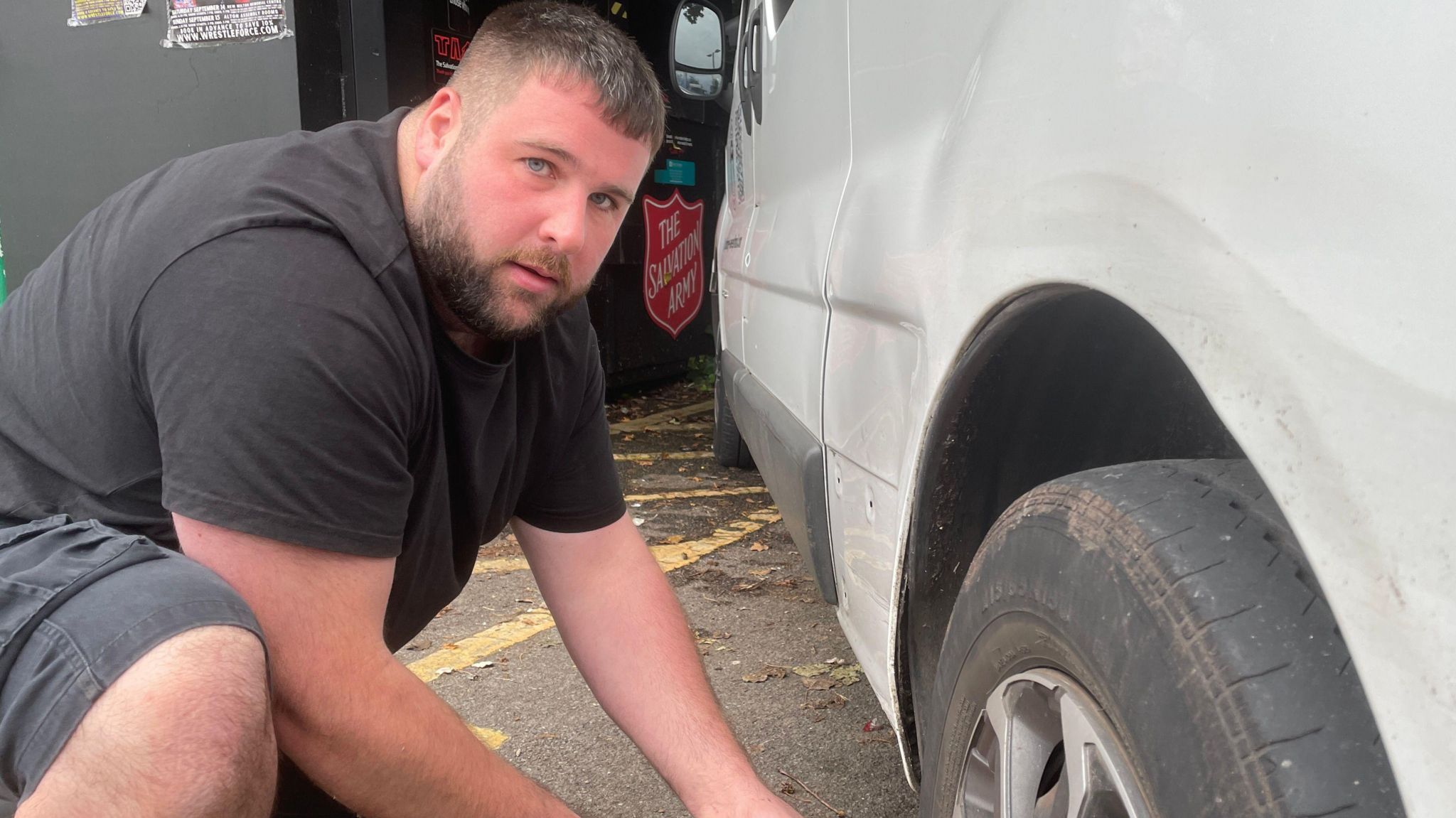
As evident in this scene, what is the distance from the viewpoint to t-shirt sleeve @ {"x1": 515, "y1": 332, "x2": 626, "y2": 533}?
1876 mm

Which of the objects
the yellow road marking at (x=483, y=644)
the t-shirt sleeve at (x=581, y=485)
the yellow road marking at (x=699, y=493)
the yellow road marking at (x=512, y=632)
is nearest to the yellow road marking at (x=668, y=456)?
the yellow road marking at (x=699, y=493)

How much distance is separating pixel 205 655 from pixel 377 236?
1.78 ft

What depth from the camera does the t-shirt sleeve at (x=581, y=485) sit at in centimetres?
188

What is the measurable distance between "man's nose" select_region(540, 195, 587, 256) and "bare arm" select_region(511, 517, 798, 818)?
Result: 1.87 feet

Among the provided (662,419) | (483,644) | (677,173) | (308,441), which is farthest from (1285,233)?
(677,173)

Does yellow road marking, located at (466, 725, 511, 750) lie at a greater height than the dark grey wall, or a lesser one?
lesser

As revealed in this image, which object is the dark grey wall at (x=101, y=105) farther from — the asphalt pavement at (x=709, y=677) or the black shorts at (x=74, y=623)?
the black shorts at (x=74, y=623)

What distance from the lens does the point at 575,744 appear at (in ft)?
8.16

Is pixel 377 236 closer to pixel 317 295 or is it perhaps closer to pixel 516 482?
pixel 317 295

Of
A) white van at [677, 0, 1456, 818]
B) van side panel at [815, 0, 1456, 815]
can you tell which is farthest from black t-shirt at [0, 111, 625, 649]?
van side panel at [815, 0, 1456, 815]

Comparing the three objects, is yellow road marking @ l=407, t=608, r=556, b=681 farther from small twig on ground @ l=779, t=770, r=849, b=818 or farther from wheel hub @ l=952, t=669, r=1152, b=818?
wheel hub @ l=952, t=669, r=1152, b=818

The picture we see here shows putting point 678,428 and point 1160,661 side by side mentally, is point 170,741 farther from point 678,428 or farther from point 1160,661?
point 678,428

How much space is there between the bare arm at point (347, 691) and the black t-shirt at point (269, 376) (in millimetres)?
43

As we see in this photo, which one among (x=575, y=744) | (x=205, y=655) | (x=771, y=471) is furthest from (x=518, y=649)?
(x=205, y=655)
